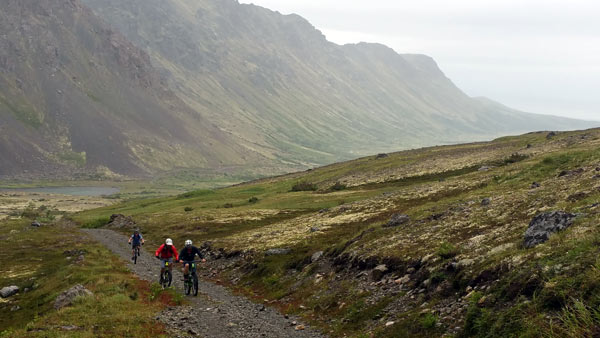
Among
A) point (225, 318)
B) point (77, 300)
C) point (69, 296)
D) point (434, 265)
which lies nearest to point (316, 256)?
point (225, 318)

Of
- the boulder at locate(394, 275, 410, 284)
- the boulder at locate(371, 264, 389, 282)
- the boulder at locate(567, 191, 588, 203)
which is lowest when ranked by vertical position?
the boulder at locate(371, 264, 389, 282)

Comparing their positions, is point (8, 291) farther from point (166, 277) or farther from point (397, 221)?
point (397, 221)

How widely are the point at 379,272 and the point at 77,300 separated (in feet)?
59.2

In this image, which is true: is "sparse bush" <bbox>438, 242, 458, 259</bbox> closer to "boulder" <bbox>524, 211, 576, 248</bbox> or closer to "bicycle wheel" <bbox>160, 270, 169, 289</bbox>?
"boulder" <bbox>524, 211, 576, 248</bbox>

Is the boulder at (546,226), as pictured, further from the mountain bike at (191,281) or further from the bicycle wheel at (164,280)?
the bicycle wheel at (164,280)

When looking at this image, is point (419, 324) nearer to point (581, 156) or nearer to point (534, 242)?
point (534, 242)

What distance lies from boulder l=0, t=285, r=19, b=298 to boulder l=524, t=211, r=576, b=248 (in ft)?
134

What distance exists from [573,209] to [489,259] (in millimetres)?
6463

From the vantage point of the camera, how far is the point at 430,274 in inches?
891

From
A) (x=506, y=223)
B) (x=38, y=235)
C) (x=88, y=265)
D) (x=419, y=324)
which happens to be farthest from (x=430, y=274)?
(x=38, y=235)

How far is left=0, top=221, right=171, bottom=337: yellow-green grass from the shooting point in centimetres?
2194

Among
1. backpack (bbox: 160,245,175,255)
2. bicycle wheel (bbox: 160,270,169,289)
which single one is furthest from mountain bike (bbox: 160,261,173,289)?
backpack (bbox: 160,245,175,255)

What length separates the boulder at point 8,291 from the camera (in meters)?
39.7

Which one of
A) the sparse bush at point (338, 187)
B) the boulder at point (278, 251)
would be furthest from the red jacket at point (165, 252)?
the sparse bush at point (338, 187)
